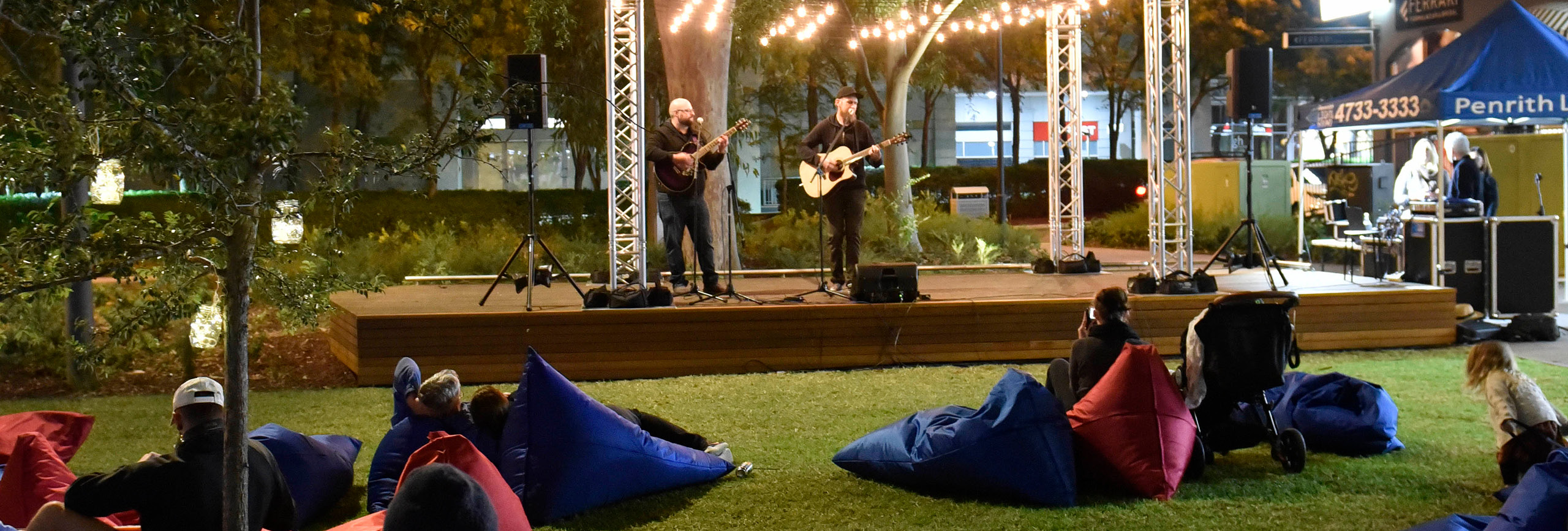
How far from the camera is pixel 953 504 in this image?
5.16 metres

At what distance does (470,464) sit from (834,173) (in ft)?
20.2

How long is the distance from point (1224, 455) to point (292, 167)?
4462 mm

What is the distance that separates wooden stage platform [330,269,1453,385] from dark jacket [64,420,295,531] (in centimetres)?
481

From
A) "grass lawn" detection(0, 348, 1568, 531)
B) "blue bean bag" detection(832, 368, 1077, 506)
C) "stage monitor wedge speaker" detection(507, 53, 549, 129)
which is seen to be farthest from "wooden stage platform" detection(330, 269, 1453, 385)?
"blue bean bag" detection(832, 368, 1077, 506)

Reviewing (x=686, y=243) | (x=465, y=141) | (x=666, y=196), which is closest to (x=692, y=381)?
(x=666, y=196)

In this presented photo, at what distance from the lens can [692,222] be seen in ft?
32.3

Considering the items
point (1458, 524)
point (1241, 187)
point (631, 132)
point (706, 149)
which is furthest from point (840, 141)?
point (1241, 187)

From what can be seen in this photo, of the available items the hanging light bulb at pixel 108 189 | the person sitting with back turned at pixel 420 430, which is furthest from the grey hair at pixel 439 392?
the hanging light bulb at pixel 108 189

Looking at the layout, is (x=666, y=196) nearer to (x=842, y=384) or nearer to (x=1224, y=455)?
(x=842, y=384)

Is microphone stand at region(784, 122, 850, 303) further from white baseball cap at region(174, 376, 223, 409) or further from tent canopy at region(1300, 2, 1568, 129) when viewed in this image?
white baseball cap at region(174, 376, 223, 409)

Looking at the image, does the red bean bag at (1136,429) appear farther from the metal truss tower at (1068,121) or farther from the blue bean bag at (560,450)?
the metal truss tower at (1068,121)

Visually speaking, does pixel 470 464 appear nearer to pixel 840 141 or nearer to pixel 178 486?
pixel 178 486

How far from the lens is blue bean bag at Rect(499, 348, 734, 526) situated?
16.3 feet

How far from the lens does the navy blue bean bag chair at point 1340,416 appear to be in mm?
5949
